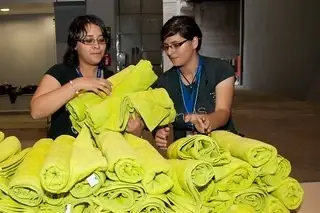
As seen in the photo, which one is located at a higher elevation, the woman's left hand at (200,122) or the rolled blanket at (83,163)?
the rolled blanket at (83,163)

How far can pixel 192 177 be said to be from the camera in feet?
2.46

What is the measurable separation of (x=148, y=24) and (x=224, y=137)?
6591 millimetres

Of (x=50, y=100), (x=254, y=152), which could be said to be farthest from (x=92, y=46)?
(x=254, y=152)

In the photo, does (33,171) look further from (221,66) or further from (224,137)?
(221,66)

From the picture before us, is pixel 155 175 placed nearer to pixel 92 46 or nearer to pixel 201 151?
pixel 201 151

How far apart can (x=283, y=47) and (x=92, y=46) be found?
28.5ft

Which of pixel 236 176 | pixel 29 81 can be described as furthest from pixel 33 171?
pixel 29 81

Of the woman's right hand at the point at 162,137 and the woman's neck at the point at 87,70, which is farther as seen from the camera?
the woman's neck at the point at 87,70

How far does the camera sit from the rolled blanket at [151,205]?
72 centimetres

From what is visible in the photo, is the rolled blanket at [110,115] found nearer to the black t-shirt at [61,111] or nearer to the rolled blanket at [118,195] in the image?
the rolled blanket at [118,195]

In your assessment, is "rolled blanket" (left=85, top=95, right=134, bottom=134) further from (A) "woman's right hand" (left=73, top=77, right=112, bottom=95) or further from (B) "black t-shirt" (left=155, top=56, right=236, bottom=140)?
(B) "black t-shirt" (left=155, top=56, right=236, bottom=140)

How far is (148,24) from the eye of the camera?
7.39 m

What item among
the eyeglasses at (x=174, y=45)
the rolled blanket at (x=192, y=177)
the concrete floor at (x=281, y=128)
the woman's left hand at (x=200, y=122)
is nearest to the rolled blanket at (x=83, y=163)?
the rolled blanket at (x=192, y=177)

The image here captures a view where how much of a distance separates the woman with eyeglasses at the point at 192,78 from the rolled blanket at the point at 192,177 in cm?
49
